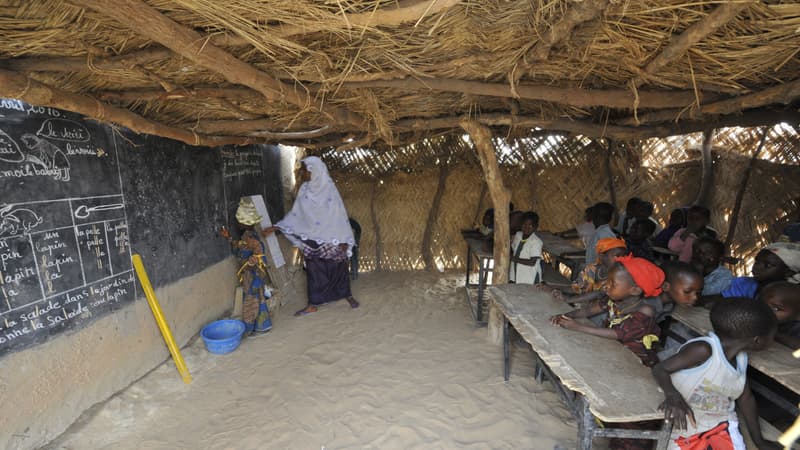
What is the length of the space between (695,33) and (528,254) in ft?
8.53

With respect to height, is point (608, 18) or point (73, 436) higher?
point (608, 18)

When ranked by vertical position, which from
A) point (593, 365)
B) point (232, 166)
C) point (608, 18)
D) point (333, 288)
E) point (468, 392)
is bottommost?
point (468, 392)

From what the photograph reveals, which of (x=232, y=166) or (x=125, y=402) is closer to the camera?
(x=125, y=402)

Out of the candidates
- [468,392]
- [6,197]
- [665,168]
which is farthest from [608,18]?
[665,168]

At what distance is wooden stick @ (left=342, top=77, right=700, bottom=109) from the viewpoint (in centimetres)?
243

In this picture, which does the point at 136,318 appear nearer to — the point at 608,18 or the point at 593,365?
the point at 593,365

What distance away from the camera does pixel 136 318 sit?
3.20 meters

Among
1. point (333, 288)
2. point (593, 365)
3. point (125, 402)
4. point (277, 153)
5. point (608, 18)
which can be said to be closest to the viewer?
point (608, 18)

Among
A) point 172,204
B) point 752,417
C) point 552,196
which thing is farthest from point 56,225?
point 552,196

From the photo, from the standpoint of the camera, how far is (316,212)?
487cm

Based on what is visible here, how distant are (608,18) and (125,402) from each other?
4.19 m

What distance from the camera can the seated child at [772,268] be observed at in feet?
7.90

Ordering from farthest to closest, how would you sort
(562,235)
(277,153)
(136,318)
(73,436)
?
1. (277,153)
2. (562,235)
3. (136,318)
4. (73,436)

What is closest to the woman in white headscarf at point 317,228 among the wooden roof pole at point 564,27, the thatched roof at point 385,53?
the thatched roof at point 385,53
